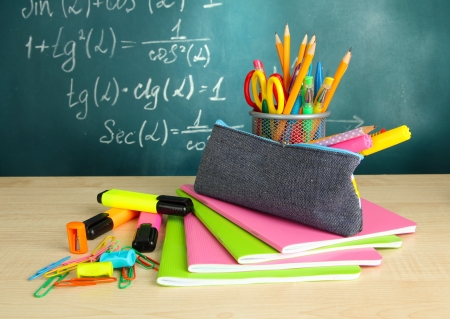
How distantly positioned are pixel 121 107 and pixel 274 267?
130cm

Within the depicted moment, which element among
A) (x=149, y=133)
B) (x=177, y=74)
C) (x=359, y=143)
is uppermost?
(x=177, y=74)

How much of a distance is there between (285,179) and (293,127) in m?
0.11

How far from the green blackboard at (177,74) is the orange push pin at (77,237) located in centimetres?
115

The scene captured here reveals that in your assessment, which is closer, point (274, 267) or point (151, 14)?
point (274, 267)

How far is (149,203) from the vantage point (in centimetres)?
57

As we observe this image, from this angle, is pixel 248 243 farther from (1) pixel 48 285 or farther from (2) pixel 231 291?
(1) pixel 48 285

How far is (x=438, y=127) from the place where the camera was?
159 cm

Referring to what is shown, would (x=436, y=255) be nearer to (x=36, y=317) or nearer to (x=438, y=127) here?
(x=36, y=317)

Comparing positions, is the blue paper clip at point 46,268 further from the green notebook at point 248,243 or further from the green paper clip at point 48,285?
the green notebook at point 248,243

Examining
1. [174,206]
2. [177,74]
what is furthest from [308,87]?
[177,74]

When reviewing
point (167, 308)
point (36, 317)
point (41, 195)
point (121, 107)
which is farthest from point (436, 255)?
point (121, 107)

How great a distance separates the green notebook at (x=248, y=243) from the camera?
16.6 inches

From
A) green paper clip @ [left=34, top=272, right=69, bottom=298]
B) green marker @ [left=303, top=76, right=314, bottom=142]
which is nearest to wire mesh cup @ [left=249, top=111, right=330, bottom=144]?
green marker @ [left=303, top=76, right=314, bottom=142]

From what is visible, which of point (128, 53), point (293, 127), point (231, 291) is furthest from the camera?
point (128, 53)
